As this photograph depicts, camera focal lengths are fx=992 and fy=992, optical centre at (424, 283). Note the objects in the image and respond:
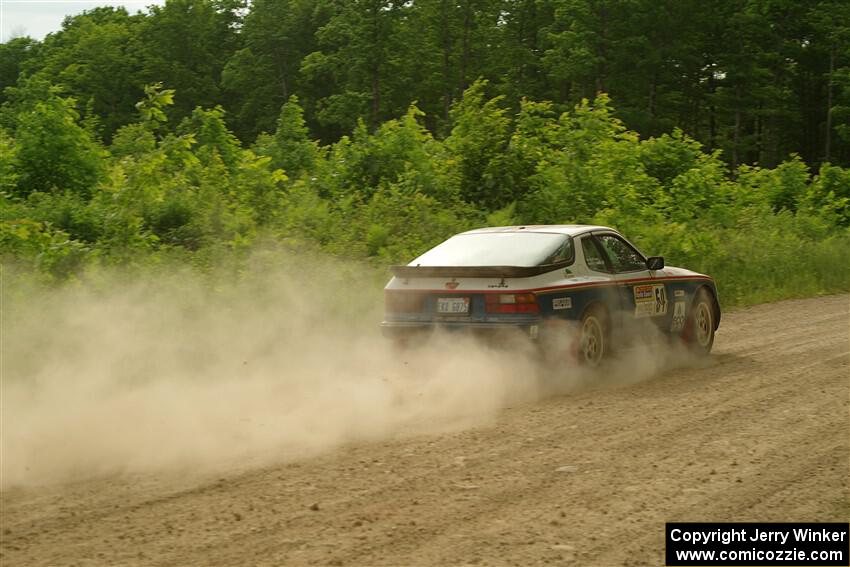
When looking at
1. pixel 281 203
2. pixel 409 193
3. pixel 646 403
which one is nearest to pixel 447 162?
pixel 409 193

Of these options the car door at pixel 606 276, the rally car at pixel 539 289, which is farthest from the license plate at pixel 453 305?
the car door at pixel 606 276

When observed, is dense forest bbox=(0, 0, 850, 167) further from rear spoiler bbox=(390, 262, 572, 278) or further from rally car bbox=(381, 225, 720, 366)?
rear spoiler bbox=(390, 262, 572, 278)

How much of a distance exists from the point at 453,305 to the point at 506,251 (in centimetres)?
88

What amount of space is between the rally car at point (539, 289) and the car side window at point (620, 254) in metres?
0.01

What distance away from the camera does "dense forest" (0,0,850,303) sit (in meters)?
15.2

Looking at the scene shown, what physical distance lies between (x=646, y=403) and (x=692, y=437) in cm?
139

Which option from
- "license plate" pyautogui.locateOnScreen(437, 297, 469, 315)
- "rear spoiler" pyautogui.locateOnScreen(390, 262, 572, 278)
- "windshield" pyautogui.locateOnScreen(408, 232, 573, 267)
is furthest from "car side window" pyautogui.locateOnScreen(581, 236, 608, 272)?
"license plate" pyautogui.locateOnScreen(437, 297, 469, 315)

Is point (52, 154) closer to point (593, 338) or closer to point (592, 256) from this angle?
point (592, 256)

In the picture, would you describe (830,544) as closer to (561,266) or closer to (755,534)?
(755,534)

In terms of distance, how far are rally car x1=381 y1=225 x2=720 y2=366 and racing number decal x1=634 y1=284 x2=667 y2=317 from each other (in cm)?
1

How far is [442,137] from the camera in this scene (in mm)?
25781

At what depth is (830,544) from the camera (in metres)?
5.04

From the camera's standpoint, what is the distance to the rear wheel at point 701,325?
11.5m

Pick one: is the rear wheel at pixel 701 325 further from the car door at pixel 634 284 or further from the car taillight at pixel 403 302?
the car taillight at pixel 403 302
